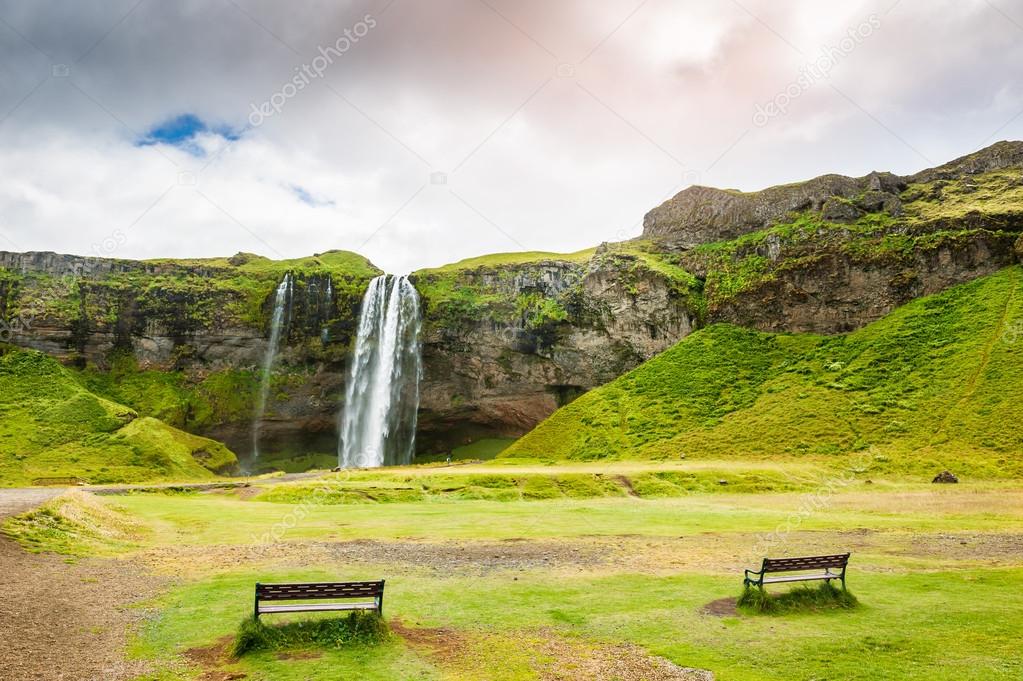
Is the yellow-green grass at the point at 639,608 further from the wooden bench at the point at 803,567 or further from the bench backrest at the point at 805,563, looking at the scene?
the bench backrest at the point at 805,563

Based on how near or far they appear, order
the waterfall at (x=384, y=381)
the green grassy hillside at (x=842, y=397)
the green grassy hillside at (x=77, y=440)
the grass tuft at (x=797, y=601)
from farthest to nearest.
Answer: the waterfall at (x=384, y=381) → the green grassy hillside at (x=77, y=440) → the green grassy hillside at (x=842, y=397) → the grass tuft at (x=797, y=601)

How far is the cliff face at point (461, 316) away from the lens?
3066 inches

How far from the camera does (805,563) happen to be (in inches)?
554

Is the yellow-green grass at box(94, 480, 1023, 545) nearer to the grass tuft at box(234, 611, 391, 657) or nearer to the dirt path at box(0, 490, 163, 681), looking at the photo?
the dirt path at box(0, 490, 163, 681)

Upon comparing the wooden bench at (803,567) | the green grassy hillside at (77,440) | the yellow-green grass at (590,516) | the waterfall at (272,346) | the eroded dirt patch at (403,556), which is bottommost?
the eroded dirt patch at (403,556)

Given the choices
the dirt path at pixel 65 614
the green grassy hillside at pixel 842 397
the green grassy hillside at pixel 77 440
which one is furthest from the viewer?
A: the green grassy hillside at pixel 77 440

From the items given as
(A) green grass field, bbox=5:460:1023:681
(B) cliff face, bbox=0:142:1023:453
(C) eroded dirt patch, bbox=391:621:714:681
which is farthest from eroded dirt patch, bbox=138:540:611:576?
(B) cliff face, bbox=0:142:1023:453

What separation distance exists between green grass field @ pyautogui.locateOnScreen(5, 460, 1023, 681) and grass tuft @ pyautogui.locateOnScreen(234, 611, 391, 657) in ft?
0.58

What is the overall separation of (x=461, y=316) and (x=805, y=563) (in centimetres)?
6892

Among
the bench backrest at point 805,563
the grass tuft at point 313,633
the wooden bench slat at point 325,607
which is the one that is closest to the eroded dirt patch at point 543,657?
the grass tuft at point 313,633

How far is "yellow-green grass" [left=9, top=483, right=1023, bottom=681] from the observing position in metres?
10.2

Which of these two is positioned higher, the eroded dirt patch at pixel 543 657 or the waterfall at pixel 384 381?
the waterfall at pixel 384 381

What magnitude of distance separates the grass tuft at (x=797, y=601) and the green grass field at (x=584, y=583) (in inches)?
10.1

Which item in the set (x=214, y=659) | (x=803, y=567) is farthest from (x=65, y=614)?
(x=803, y=567)
